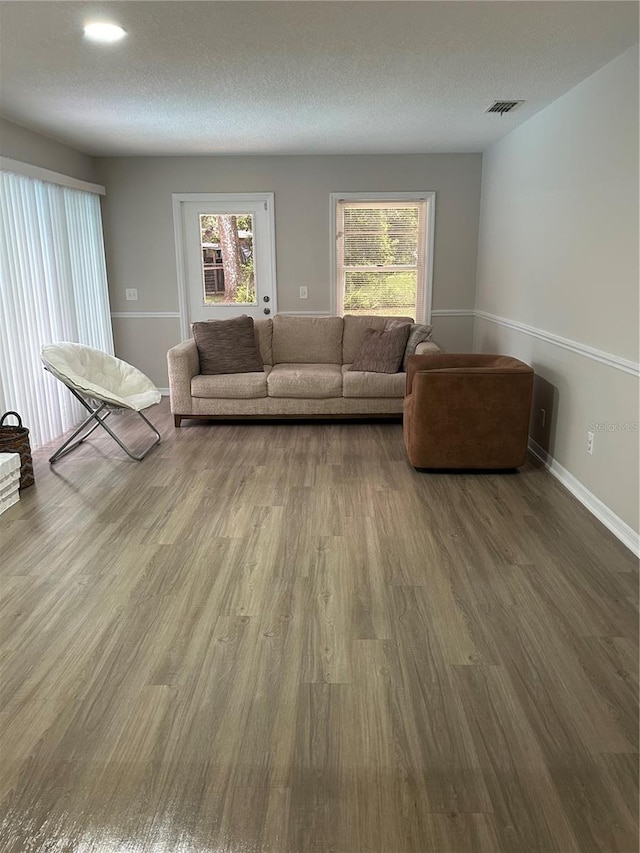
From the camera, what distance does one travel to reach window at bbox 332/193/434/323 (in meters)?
6.20

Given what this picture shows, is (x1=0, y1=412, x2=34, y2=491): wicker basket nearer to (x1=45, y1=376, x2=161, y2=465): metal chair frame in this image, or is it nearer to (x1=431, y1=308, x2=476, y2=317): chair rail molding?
(x1=45, y1=376, x2=161, y2=465): metal chair frame

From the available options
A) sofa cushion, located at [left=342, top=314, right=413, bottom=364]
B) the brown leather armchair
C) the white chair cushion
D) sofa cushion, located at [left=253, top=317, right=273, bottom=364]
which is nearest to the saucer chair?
the white chair cushion

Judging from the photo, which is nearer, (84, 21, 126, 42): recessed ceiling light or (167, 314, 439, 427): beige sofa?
(84, 21, 126, 42): recessed ceiling light

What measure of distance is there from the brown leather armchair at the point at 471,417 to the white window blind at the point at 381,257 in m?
2.55

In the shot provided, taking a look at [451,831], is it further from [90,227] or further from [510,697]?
[90,227]

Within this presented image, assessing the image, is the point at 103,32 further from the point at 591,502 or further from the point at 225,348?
the point at 591,502

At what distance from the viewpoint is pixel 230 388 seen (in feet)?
17.1

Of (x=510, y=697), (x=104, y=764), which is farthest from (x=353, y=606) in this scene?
(x=104, y=764)

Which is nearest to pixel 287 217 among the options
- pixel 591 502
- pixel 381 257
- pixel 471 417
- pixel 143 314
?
pixel 381 257

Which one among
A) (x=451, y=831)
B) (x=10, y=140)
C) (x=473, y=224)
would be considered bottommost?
(x=451, y=831)

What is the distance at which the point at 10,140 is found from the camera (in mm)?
4301

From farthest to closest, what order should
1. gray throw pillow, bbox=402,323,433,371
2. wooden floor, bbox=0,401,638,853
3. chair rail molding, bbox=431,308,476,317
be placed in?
1. chair rail molding, bbox=431,308,476,317
2. gray throw pillow, bbox=402,323,433,371
3. wooden floor, bbox=0,401,638,853

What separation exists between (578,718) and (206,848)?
3.74ft

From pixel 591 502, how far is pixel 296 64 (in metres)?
2.83
